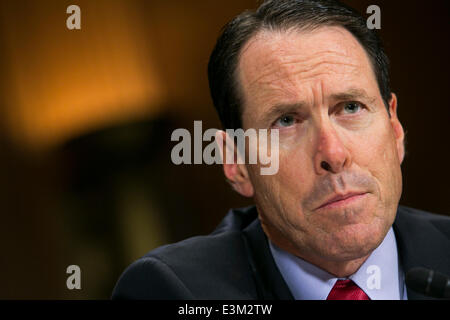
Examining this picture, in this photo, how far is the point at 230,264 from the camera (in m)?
1.29

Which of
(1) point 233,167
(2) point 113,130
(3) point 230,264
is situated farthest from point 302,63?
(2) point 113,130

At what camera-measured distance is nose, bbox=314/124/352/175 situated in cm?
109

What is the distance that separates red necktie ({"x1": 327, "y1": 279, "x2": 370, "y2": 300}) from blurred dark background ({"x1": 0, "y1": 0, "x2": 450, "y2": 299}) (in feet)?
2.89

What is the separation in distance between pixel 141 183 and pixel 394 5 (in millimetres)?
1127

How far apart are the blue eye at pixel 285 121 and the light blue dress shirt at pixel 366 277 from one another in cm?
28

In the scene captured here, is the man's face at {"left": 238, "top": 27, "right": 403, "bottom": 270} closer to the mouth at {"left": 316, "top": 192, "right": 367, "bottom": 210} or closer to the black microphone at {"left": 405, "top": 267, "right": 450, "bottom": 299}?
the mouth at {"left": 316, "top": 192, "right": 367, "bottom": 210}

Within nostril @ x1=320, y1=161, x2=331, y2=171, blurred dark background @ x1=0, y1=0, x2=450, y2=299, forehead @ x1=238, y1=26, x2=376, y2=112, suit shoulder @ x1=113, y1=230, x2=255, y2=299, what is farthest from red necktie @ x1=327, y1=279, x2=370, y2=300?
blurred dark background @ x1=0, y1=0, x2=450, y2=299

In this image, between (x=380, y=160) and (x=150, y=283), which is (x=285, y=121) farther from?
(x=150, y=283)

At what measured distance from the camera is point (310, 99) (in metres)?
1.17

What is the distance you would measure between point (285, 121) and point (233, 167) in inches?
9.1

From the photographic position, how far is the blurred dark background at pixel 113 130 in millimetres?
2004

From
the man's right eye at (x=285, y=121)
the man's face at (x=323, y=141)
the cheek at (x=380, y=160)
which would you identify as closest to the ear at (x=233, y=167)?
the man's face at (x=323, y=141)

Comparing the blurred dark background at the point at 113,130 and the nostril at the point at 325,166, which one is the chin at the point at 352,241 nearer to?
the nostril at the point at 325,166
